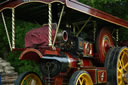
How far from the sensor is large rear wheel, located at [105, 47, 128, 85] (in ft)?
19.9

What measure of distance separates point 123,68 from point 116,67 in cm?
64

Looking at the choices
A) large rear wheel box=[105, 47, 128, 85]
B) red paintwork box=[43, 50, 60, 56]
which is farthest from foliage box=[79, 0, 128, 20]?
red paintwork box=[43, 50, 60, 56]

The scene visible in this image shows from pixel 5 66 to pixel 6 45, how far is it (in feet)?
5.32

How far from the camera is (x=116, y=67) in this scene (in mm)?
6070

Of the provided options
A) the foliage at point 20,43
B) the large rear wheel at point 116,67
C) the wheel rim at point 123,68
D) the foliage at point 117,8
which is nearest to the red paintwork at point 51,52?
the large rear wheel at point 116,67

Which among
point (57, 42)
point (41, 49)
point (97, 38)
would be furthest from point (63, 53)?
point (97, 38)

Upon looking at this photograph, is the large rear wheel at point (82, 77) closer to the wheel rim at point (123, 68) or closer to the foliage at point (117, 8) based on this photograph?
the wheel rim at point (123, 68)

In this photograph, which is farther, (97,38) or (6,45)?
(6,45)

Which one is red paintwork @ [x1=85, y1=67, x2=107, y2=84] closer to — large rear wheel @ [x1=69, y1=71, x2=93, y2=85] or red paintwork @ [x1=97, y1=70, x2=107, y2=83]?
red paintwork @ [x1=97, y1=70, x2=107, y2=83]

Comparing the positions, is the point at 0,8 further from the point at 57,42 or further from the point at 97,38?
the point at 97,38

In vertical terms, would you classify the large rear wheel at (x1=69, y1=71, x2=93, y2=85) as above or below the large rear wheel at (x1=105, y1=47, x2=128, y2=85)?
below

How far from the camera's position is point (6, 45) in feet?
35.9

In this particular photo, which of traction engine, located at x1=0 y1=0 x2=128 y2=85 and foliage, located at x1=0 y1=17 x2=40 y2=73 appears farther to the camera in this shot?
foliage, located at x1=0 y1=17 x2=40 y2=73

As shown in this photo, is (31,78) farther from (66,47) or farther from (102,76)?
→ (102,76)
